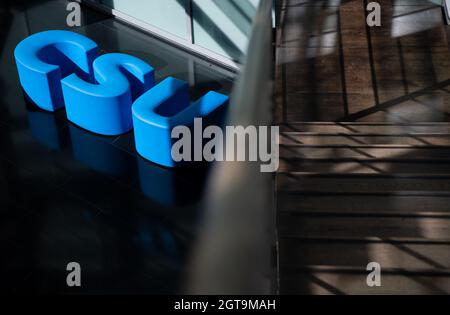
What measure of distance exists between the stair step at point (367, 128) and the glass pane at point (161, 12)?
5.03m

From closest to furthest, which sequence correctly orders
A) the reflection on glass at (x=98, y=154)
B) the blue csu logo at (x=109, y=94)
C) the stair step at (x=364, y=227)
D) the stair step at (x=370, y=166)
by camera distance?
1. the stair step at (x=364, y=227)
2. the stair step at (x=370, y=166)
3. the blue csu logo at (x=109, y=94)
4. the reflection on glass at (x=98, y=154)

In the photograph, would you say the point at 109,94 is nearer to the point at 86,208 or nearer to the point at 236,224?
the point at 86,208

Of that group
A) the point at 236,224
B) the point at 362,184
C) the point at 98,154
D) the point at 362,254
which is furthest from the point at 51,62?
the point at 236,224

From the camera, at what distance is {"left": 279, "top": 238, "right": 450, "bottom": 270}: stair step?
460cm

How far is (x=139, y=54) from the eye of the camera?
40.8 feet

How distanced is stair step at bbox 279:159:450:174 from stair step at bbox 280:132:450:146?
1.54 ft

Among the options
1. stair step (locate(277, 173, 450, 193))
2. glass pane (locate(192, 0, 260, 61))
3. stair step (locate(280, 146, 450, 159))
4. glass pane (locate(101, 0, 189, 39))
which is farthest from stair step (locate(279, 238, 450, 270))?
glass pane (locate(101, 0, 189, 39))

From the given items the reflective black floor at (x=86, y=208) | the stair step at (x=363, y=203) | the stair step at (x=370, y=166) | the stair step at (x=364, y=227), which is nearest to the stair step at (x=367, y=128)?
the stair step at (x=370, y=166)

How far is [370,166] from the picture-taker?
21.3 ft

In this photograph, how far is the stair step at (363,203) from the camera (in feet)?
18.0

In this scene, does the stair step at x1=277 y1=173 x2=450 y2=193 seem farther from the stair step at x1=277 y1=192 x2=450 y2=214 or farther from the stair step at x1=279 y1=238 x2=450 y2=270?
the stair step at x1=279 y1=238 x2=450 y2=270

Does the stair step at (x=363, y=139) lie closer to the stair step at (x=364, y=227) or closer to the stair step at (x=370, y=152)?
the stair step at (x=370, y=152)

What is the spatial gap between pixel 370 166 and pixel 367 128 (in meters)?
1.47
